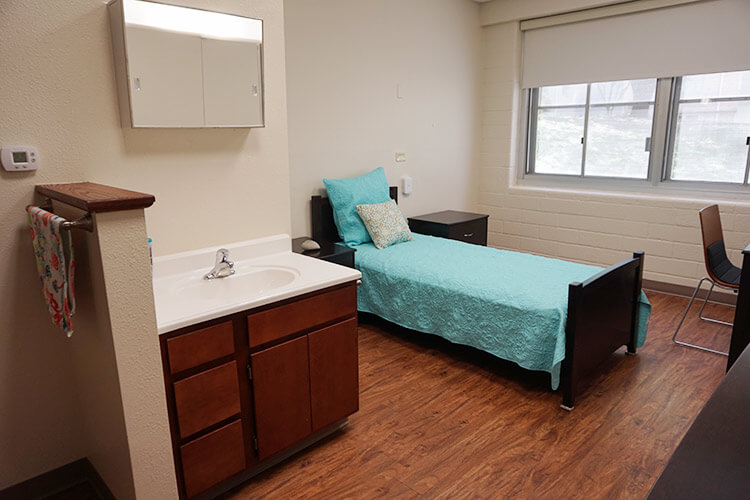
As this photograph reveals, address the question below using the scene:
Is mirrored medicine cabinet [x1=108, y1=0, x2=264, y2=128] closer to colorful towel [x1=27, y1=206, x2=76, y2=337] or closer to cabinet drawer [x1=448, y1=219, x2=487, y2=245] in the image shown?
colorful towel [x1=27, y1=206, x2=76, y2=337]

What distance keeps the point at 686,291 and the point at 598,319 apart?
Answer: 2.10 meters

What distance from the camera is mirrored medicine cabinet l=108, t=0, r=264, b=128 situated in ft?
6.25

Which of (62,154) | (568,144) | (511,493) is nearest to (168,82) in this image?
(62,154)

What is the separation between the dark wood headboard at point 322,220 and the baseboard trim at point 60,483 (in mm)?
2081

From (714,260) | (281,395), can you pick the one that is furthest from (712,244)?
(281,395)

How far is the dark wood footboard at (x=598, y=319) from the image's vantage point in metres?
2.53

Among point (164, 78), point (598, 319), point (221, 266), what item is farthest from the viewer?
point (598, 319)

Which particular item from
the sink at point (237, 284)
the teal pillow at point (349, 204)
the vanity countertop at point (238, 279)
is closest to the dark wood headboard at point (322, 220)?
the teal pillow at point (349, 204)

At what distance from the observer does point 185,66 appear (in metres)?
2.08

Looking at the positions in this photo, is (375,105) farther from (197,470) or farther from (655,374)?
(197,470)

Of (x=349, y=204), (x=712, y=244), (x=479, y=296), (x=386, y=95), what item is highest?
(x=386, y=95)

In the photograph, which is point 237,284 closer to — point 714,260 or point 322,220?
point 322,220

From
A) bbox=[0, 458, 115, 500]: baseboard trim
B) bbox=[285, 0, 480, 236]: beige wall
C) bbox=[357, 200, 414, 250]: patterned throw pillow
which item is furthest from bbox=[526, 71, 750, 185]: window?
bbox=[0, 458, 115, 500]: baseboard trim

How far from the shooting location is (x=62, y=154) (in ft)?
6.09
